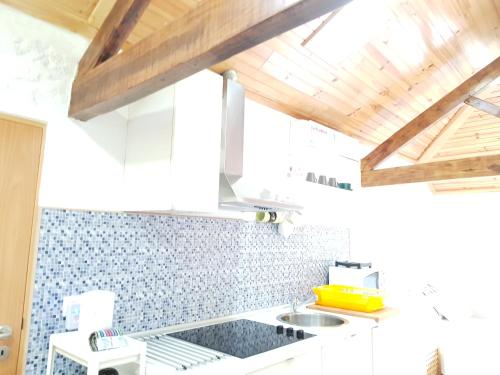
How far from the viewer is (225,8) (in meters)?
1.15

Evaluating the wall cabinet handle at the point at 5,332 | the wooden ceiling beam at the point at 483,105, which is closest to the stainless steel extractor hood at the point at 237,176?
the wall cabinet handle at the point at 5,332

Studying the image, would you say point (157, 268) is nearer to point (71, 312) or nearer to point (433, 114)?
point (71, 312)

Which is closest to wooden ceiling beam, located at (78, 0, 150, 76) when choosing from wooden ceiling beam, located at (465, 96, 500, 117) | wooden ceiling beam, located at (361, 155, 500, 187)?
wooden ceiling beam, located at (361, 155, 500, 187)

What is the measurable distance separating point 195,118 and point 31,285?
3.54ft

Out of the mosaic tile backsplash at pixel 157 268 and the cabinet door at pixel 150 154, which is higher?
the cabinet door at pixel 150 154

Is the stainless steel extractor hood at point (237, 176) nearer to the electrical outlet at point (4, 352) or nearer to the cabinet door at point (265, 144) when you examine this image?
the cabinet door at point (265, 144)

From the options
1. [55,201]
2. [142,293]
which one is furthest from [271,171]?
[55,201]

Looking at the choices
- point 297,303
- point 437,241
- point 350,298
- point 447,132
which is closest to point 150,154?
point 297,303

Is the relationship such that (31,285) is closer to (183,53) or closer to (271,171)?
(183,53)

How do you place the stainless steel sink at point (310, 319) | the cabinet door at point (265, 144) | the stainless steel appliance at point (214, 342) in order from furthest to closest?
1. the stainless steel sink at point (310, 319)
2. the cabinet door at point (265, 144)
3. the stainless steel appliance at point (214, 342)

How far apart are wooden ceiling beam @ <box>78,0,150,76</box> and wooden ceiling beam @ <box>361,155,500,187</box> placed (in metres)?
3.04

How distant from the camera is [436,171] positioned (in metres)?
3.64

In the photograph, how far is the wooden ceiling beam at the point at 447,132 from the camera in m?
4.44

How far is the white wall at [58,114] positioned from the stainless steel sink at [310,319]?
1.54 meters
